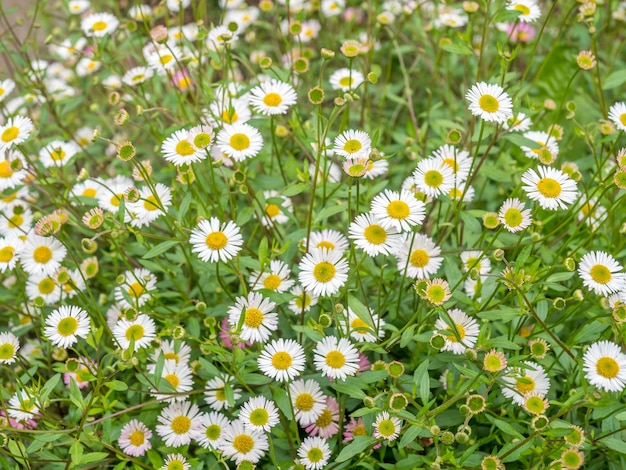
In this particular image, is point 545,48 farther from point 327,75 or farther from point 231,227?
point 231,227

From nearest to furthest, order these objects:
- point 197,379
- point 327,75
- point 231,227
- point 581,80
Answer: point 231,227 < point 197,379 < point 581,80 < point 327,75

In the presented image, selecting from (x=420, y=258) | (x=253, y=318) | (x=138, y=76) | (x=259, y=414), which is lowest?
(x=259, y=414)

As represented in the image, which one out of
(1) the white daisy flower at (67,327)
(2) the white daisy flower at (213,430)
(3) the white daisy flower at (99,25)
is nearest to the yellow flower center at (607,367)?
(2) the white daisy flower at (213,430)

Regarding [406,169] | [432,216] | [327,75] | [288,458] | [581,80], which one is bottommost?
[288,458]

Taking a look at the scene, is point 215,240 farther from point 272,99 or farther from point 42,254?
point 42,254

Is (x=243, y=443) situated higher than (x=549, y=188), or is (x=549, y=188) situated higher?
(x=549, y=188)

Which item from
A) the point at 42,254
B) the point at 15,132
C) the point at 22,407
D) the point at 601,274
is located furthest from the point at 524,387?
the point at 15,132

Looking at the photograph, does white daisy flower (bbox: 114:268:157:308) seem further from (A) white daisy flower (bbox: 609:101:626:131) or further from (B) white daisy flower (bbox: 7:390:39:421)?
(A) white daisy flower (bbox: 609:101:626:131)

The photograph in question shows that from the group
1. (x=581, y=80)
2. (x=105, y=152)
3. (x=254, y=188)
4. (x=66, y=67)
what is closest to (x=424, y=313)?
(x=254, y=188)
